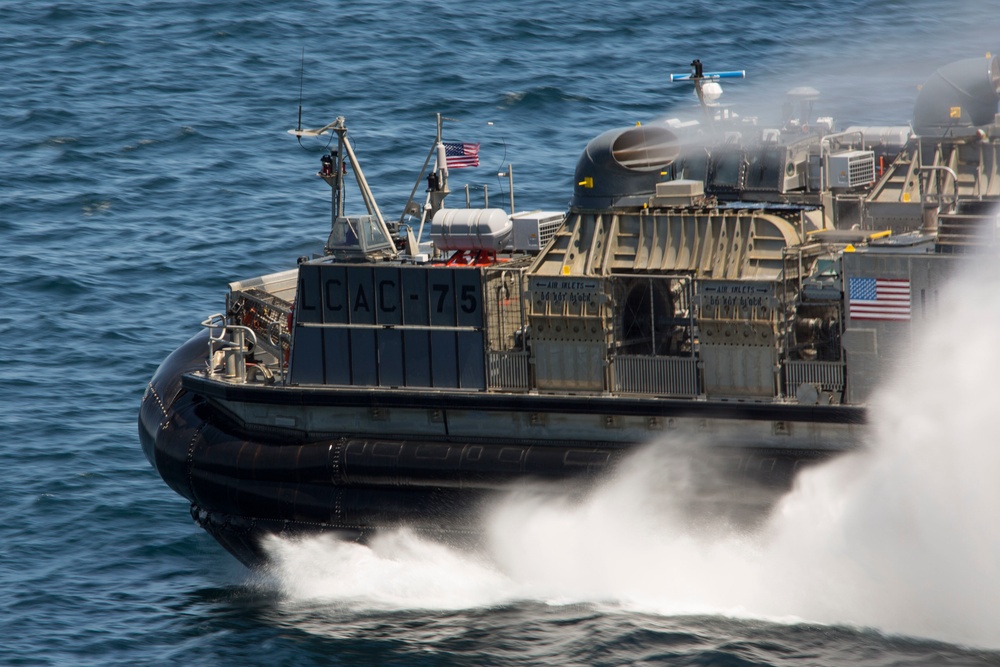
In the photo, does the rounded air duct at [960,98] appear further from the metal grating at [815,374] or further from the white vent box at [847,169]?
the metal grating at [815,374]

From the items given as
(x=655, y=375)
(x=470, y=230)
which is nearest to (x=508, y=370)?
(x=655, y=375)

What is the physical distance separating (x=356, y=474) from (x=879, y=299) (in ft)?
22.4

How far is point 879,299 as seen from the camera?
17562mm

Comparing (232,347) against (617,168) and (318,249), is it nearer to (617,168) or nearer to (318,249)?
(617,168)

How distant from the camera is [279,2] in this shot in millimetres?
54594

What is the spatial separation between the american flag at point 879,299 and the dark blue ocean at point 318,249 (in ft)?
2.03

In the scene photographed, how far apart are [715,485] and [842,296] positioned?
2629 mm

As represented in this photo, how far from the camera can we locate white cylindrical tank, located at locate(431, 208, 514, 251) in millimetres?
20094

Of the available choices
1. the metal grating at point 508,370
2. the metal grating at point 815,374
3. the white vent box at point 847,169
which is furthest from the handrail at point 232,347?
the white vent box at point 847,169

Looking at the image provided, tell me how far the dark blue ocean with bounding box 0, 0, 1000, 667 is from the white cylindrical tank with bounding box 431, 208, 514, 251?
3.48 m

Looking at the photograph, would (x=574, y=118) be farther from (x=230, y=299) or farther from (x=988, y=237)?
(x=988, y=237)

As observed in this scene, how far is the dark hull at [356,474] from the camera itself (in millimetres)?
18609

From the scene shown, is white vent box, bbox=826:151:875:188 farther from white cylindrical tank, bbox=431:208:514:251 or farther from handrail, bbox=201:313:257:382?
handrail, bbox=201:313:257:382

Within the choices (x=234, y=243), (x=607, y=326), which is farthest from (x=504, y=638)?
(x=234, y=243)
